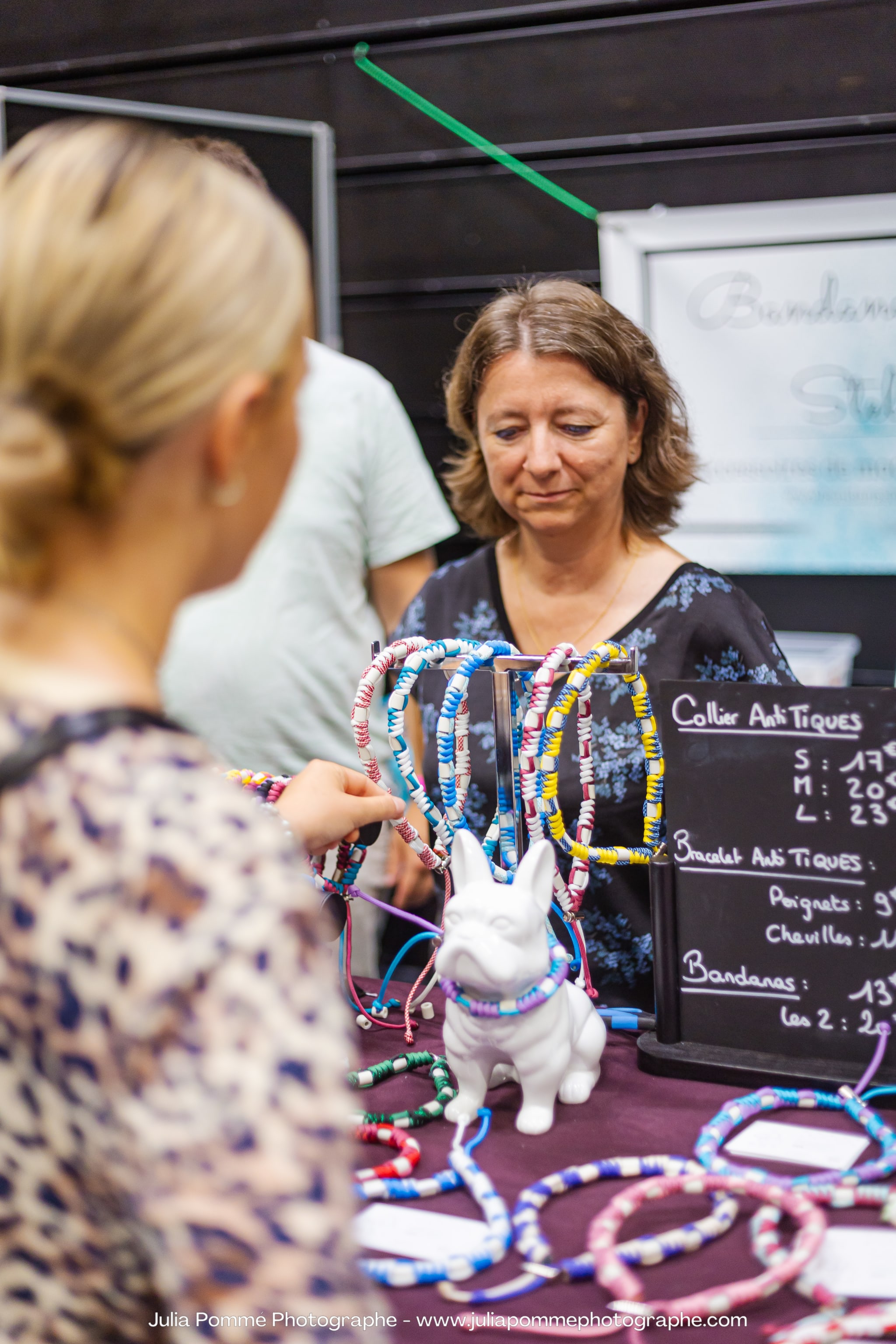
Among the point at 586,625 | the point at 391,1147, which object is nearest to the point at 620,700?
the point at 586,625

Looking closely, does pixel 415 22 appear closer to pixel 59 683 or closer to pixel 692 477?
pixel 692 477

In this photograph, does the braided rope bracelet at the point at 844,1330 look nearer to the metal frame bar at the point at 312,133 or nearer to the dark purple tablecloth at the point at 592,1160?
the dark purple tablecloth at the point at 592,1160

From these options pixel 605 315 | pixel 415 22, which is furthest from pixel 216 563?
pixel 415 22

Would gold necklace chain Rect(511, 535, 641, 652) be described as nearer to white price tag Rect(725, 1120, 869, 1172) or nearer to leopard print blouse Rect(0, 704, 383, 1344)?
white price tag Rect(725, 1120, 869, 1172)

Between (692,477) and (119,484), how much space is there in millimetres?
1396

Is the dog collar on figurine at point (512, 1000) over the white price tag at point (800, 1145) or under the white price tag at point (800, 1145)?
over

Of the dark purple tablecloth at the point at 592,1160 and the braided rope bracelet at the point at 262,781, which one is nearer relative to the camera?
the dark purple tablecloth at the point at 592,1160

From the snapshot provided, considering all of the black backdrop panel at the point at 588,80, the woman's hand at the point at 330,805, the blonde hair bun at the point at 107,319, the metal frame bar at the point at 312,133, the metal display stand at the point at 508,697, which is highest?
the black backdrop panel at the point at 588,80

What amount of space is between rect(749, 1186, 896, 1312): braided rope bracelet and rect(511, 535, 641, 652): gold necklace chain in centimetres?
90

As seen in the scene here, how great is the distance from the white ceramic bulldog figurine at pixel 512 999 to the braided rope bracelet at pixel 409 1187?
11cm

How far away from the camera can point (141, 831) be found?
577 millimetres

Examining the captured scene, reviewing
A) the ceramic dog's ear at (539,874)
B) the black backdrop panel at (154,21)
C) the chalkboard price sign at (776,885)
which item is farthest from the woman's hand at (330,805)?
the black backdrop panel at (154,21)

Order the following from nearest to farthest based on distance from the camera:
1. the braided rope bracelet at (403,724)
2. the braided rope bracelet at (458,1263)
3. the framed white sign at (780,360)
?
1. the braided rope bracelet at (458,1263)
2. the braided rope bracelet at (403,724)
3. the framed white sign at (780,360)

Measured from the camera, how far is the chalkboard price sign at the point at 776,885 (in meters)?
1.19
